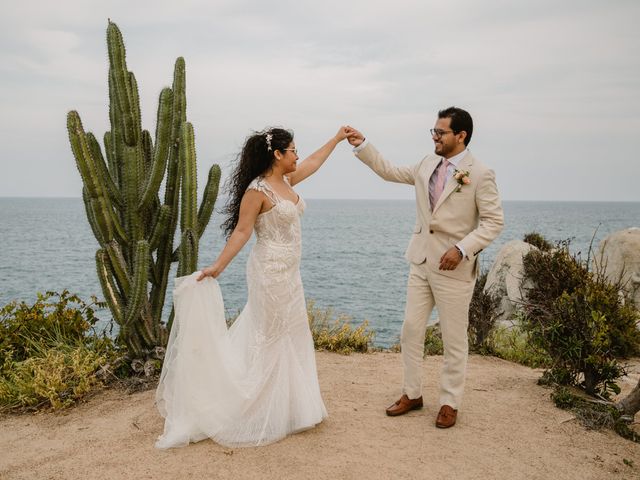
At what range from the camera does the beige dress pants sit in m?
4.98

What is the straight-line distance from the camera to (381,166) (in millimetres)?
5500

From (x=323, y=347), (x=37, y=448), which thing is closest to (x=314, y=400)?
(x=37, y=448)

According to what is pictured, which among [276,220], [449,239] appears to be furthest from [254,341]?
[449,239]

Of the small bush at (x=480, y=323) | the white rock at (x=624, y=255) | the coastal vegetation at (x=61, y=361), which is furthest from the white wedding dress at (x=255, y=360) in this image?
the white rock at (x=624, y=255)

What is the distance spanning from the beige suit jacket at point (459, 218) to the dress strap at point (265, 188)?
4.32 feet

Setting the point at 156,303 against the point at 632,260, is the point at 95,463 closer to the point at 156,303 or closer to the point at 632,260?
the point at 156,303

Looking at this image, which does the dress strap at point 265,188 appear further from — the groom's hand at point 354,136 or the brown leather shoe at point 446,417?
the brown leather shoe at point 446,417

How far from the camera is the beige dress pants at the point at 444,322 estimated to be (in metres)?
4.98

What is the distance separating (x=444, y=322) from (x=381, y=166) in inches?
63.3

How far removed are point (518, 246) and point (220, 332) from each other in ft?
37.9

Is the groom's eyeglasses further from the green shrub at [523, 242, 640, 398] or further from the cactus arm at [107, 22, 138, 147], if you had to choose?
the cactus arm at [107, 22, 138, 147]

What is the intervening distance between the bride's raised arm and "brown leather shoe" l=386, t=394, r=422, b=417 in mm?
2323

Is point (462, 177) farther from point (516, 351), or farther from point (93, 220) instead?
point (516, 351)

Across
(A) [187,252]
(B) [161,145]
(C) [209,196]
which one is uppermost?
(B) [161,145]
